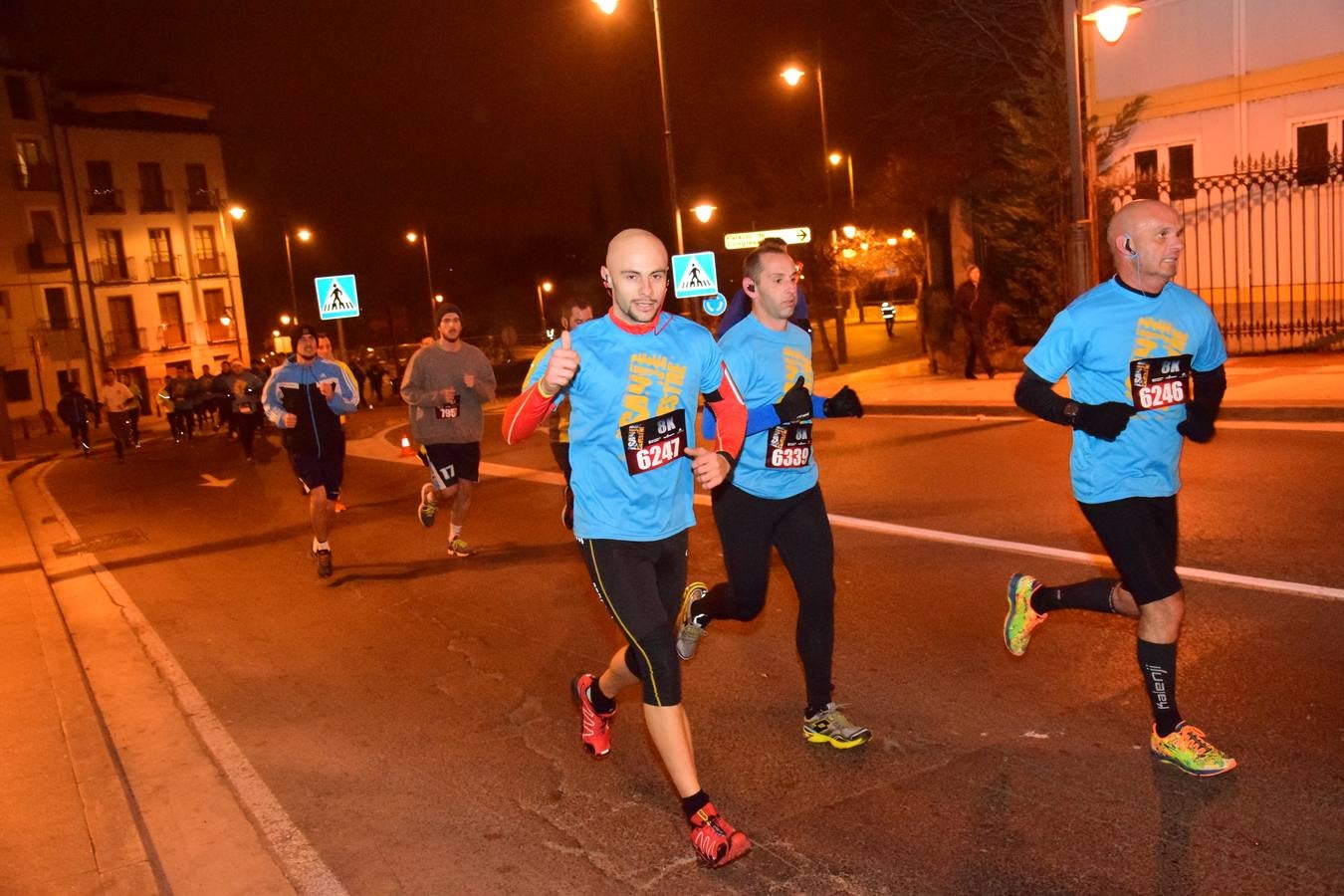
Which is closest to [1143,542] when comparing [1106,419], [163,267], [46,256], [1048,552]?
[1106,419]

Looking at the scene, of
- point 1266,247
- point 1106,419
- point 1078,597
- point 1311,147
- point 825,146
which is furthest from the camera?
point 825,146

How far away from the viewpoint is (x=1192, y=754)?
13.9ft

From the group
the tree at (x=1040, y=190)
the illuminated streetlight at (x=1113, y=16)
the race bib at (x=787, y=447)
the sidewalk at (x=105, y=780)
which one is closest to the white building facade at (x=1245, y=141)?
the tree at (x=1040, y=190)

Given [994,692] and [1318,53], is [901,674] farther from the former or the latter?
[1318,53]

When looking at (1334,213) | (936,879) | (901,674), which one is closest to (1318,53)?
(1334,213)

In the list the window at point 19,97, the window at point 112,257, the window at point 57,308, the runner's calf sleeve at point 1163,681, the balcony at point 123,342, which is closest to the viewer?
the runner's calf sleeve at point 1163,681

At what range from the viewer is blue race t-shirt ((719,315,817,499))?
4754 mm

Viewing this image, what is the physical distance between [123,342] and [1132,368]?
55751 mm

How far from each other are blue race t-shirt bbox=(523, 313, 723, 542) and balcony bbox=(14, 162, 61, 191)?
5099cm

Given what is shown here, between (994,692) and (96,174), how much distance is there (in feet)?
185

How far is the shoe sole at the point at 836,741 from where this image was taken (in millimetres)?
4758

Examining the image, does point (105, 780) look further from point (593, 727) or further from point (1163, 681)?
point (1163, 681)

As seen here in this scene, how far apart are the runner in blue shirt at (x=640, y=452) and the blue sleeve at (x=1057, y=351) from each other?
1.26 m

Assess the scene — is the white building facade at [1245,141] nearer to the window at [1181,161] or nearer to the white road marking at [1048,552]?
the window at [1181,161]
